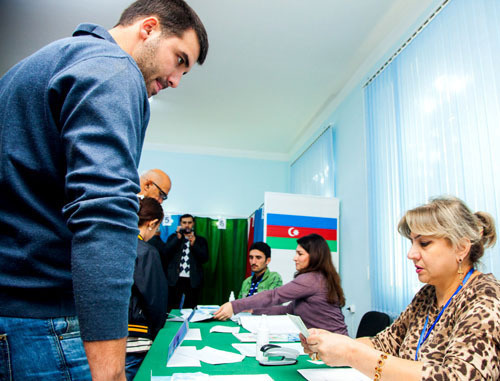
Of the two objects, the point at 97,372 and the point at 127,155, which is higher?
the point at 127,155

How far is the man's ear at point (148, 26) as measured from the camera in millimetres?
743

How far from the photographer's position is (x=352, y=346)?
1.01m

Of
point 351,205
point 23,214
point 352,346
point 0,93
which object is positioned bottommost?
point 352,346

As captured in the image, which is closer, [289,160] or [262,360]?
[262,360]

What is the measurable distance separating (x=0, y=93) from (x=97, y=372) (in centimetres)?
50

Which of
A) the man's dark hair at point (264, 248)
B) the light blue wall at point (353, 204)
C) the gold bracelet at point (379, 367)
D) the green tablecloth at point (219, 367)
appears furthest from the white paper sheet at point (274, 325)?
the light blue wall at point (353, 204)

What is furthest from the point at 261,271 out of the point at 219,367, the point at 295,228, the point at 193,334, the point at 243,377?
the point at 243,377

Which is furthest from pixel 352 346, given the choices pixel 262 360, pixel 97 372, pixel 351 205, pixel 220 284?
pixel 220 284

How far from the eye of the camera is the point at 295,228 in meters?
3.90

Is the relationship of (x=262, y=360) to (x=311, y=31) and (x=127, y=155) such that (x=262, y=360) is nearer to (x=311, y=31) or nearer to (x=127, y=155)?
(x=127, y=155)

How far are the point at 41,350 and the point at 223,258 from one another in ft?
16.2

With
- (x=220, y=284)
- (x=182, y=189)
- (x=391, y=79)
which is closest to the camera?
(x=391, y=79)

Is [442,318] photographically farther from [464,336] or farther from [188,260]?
[188,260]

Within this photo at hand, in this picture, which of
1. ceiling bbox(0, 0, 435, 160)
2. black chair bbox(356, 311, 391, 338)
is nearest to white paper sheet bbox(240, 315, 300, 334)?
black chair bbox(356, 311, 391, 338)
